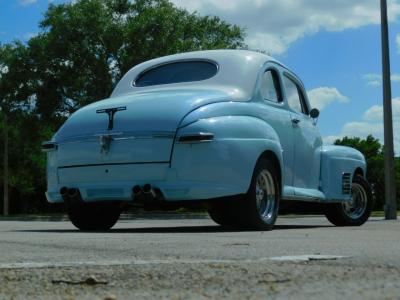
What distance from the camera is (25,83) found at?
1137 inches

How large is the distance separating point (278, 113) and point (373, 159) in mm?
71077

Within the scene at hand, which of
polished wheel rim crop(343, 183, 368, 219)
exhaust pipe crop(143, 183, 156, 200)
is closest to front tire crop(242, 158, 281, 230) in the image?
exhaust pipe crop(143, 183, 156, 200)

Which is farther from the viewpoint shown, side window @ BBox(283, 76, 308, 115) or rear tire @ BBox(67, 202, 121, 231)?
side window @ BBox(283, 76, 308, 115)

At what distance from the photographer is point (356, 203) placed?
10.1 meters

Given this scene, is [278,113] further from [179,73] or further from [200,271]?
[200,271]

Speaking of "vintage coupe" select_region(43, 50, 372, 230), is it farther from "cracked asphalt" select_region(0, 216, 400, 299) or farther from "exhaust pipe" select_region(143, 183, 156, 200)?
"cracked asphalt" select_region(0, 216, 400, 299)

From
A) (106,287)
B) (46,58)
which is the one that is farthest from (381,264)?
(46,58)

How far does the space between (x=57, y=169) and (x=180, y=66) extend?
189 cm

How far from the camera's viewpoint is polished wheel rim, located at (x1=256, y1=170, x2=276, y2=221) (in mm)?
7438

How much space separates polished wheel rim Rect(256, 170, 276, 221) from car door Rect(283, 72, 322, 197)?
73cm

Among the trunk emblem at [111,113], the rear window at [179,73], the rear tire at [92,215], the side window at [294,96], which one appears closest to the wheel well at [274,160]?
the rear window at [179,73]

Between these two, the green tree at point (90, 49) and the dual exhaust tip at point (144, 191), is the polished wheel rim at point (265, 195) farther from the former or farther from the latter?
the green tree at point (90, 49)

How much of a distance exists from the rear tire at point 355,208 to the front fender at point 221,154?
9.51 feet

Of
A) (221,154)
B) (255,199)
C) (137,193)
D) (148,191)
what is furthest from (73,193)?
(255,199)
